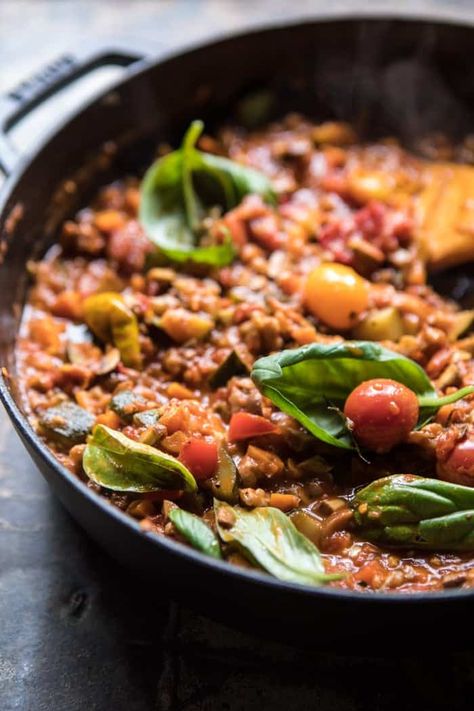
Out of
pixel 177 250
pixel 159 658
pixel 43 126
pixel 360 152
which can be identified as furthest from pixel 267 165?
pixel 159 658

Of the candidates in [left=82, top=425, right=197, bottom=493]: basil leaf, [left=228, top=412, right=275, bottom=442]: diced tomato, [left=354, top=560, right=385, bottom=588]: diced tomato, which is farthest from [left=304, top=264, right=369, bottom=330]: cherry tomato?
[left=354, top=560, right=385, bottom=588]: diced tomato

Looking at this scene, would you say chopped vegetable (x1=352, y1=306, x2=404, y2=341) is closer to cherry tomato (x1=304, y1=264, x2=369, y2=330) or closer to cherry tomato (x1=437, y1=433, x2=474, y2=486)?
cherry tomato (x1=304, y1=264, x2=369, y2=330)

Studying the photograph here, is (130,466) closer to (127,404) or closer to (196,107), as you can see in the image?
(127,404)

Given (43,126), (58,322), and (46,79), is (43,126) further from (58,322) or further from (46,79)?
(58,322)

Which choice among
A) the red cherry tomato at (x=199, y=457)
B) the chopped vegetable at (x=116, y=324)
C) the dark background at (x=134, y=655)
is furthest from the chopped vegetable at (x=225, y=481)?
the chopped vegetable at (x=116, y=324)

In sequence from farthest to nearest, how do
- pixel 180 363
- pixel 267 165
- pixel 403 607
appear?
pixel 267 165 → pixel 180 363 → pixel 403 607

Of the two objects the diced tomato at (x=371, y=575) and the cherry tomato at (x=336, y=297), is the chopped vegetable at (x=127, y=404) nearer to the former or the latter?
the cherry tomato at (x=336, y=297)
